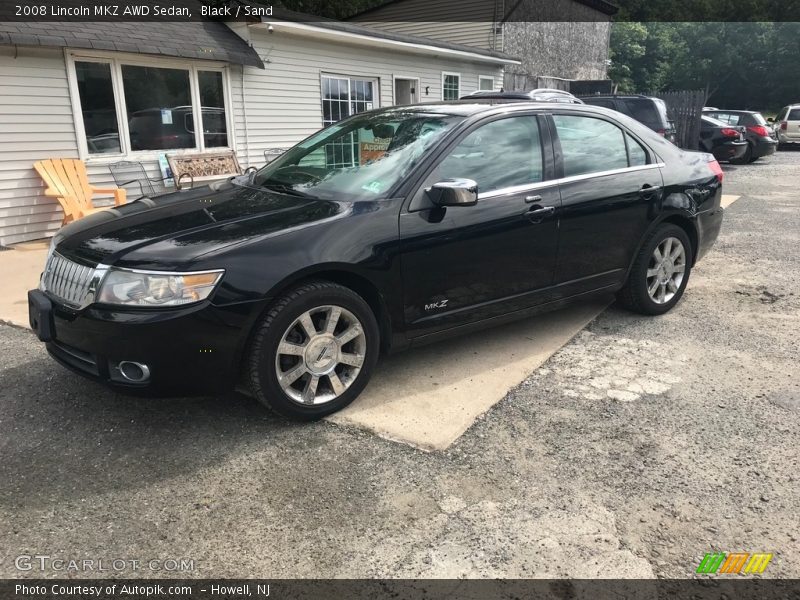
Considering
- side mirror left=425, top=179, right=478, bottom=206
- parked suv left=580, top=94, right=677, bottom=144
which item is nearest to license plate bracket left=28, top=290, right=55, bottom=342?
side mirror left=425, top=179, right=478, bottom=206

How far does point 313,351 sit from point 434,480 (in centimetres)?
90

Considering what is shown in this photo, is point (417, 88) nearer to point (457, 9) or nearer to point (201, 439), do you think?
point (457, 9)

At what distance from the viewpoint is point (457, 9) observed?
22.0m

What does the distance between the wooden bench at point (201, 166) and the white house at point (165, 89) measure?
0.18 metres

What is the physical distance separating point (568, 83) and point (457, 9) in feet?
15.7

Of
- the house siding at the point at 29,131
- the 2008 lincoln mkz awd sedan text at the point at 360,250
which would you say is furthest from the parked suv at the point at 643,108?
the house siding at the point at 29,131

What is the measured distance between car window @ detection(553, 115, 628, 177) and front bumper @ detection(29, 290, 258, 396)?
8.11ft

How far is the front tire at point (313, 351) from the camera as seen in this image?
3082mm

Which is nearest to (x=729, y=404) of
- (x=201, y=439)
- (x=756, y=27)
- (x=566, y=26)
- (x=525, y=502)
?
(x=525, y=502)

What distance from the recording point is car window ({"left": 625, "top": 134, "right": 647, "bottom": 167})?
4676mm

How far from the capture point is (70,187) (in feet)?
26.6

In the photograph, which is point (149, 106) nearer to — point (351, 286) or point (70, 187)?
point (70, 187)

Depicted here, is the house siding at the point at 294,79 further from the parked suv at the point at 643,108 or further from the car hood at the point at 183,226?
the car hood at the point at 183,226

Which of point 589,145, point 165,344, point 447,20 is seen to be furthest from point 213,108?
point 447,20
